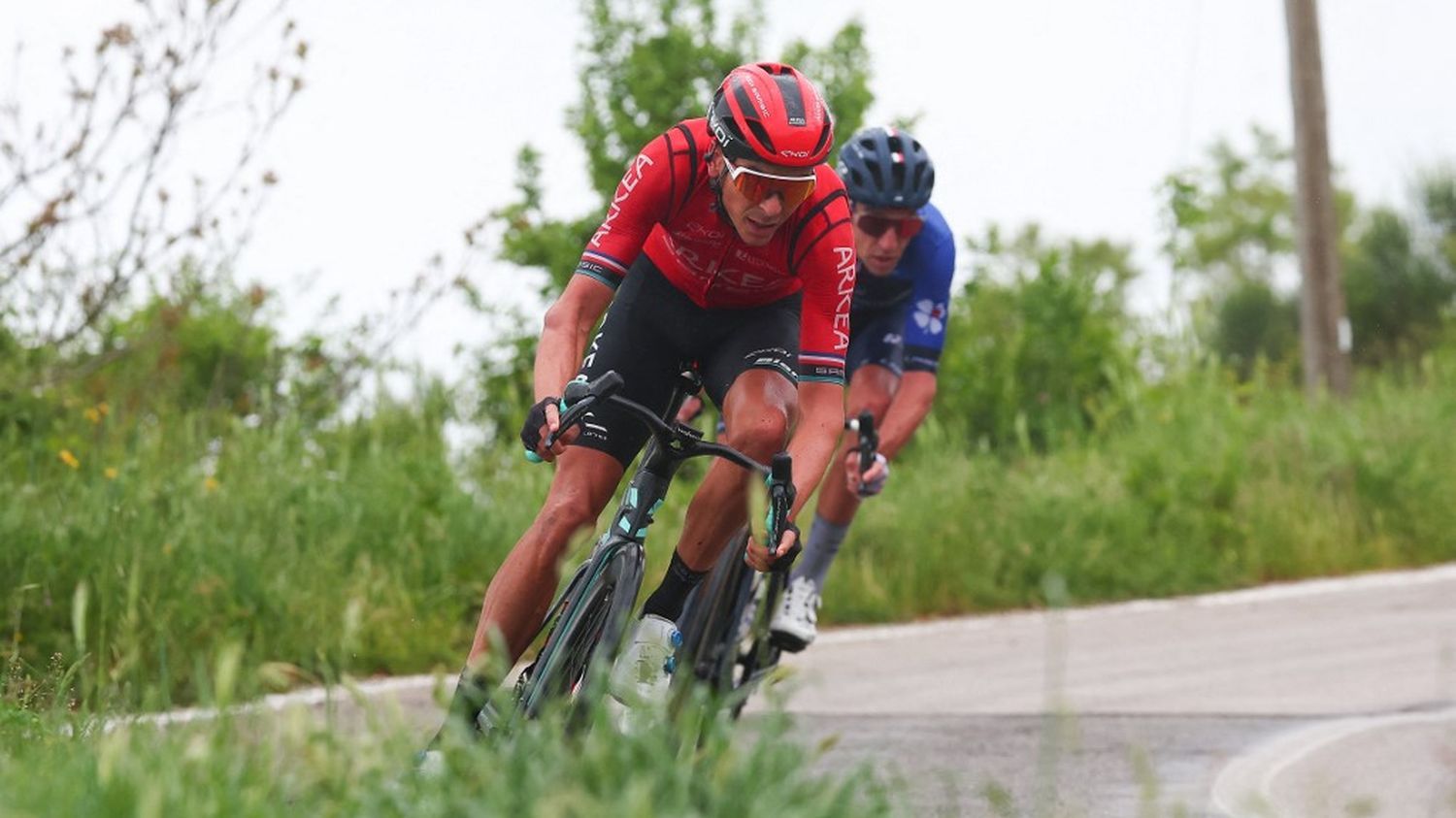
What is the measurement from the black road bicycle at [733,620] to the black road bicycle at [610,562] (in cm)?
126

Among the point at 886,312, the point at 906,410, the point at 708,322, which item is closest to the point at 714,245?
the point at 708,322

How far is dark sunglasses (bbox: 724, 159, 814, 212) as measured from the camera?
5.47m

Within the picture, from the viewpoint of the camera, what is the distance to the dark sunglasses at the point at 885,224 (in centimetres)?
808

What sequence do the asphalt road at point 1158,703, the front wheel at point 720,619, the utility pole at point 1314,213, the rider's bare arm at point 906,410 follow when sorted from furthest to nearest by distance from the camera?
the utility pole at point 1314,213 < the rider's bare arm at point 906,410 < the front wheel at point 720,619 < the asphalt road at point 1158,703

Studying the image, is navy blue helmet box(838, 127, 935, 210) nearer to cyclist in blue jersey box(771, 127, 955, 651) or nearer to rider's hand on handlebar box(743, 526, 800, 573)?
cyclist in blue jersey box(771, 127, 955, 651)

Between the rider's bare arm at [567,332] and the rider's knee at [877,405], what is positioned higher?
the rider's knee at [877,405]

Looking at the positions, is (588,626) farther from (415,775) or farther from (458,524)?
(458,524)

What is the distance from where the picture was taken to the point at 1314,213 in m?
18.7

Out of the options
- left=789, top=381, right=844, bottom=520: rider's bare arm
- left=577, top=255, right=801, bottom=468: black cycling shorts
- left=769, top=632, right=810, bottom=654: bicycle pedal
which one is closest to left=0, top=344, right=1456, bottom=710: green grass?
left=577, top=255, right=801, bottom=468: black cycling shorts

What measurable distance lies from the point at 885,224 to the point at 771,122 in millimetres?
2741

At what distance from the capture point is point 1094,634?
11008 mm

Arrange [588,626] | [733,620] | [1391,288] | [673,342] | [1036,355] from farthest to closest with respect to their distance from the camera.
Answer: [1391,288]
[1036,355]
[733,620]
[673,342]
[588,626]

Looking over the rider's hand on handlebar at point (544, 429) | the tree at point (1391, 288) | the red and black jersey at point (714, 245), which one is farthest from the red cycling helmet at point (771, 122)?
the tree at point (1391, 288)

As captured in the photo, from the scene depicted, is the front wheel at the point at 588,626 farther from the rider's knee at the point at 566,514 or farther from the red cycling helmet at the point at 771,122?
the red cycling helmet at the point at 771,122
